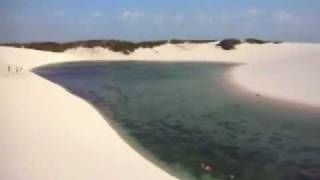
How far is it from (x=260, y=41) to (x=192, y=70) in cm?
30

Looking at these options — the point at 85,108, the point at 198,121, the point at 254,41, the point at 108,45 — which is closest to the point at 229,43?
the point at 254,41

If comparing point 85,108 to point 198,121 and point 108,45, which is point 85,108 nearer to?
point 108,45

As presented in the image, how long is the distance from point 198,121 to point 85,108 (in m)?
0.47

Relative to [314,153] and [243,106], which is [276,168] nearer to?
[314,153]

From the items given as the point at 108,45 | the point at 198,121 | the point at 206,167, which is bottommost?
the point at 206,167

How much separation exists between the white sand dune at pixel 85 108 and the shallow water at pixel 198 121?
2.1 inches

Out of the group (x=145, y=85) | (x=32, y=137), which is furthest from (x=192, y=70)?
(x=32, y=137)

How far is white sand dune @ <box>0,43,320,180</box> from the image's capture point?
1806mm

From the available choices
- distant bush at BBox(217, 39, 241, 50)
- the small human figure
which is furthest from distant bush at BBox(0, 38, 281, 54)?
the small human figure

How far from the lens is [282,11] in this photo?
1.80m

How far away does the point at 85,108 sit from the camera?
2064 mm

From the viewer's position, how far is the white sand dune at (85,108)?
181 cm

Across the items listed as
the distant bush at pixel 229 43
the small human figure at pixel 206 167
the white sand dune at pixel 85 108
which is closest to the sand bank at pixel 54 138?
the white sand dune at pixel 85 108

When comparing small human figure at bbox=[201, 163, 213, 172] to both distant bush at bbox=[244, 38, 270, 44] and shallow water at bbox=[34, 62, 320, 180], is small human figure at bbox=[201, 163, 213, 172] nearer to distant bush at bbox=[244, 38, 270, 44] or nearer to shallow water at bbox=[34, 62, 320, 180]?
shallow water at bbox=[34, 62, 320, 180]
